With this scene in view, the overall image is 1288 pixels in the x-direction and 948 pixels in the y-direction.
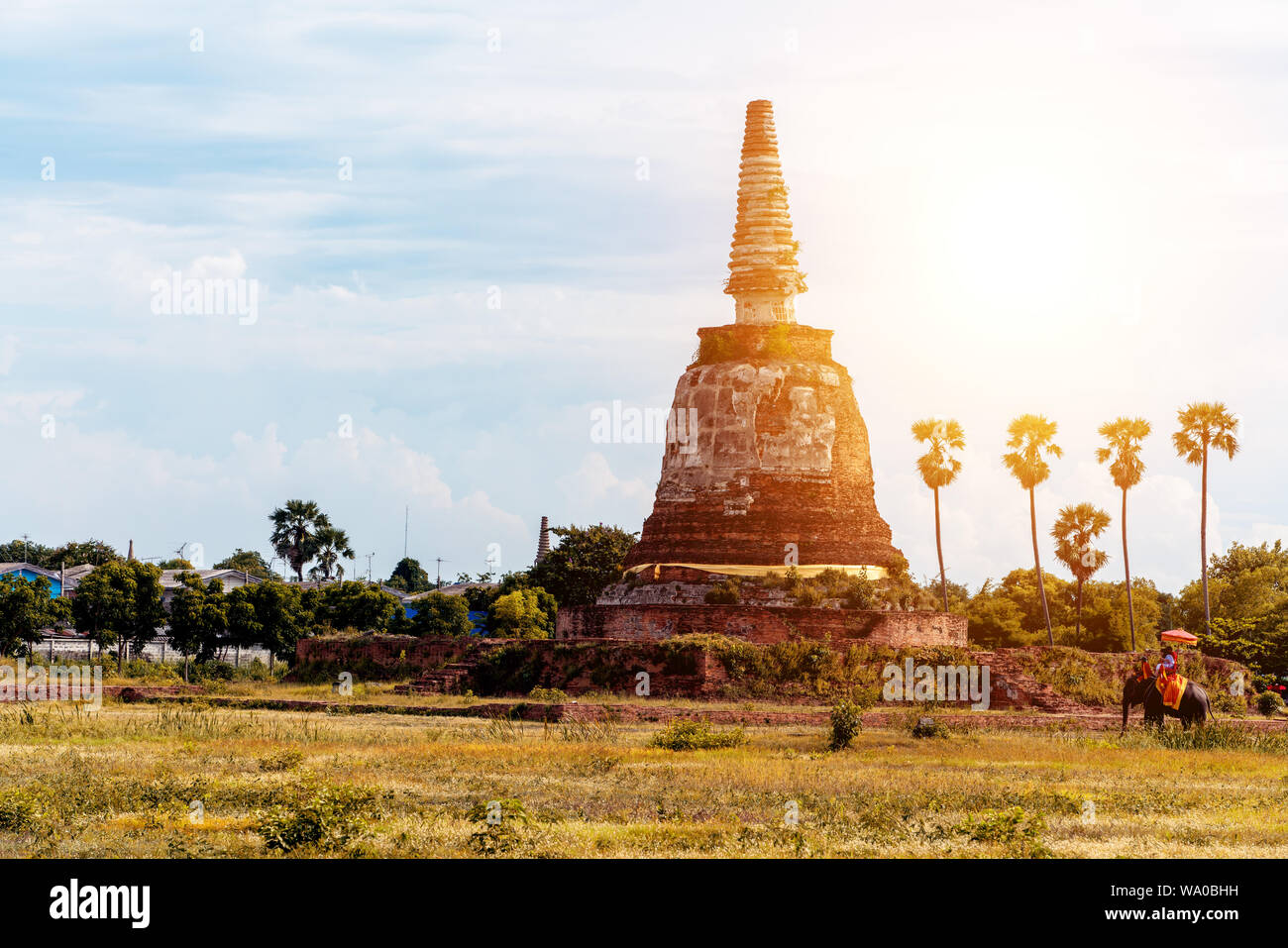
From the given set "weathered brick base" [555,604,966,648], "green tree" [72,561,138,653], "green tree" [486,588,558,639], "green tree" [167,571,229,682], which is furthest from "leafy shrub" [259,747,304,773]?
"green tree" [486,588,558,639]

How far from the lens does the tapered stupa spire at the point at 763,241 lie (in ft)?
160

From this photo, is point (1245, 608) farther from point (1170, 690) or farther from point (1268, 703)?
point (1170, 690)

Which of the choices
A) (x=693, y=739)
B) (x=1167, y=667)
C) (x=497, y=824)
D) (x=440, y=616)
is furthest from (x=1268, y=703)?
(x=440, y=616)

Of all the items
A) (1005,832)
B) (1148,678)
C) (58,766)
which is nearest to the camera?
(1005,832)

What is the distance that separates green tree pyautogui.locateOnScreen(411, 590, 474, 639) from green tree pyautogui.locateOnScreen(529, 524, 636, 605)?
11.9 feet

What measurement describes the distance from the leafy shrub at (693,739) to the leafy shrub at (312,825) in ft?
33.0

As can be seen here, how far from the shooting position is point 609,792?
18.3 metres

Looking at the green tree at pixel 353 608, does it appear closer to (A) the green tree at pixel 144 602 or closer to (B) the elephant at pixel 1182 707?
(A) the green tree at pixel 144 602

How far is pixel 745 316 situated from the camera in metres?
49.5

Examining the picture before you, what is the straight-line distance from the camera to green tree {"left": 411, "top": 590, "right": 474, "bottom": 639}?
216 feet

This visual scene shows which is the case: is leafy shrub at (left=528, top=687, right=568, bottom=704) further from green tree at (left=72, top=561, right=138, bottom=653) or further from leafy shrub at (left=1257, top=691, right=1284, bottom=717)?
green tree at (left=72, top=561, right=138, bottom=653)
